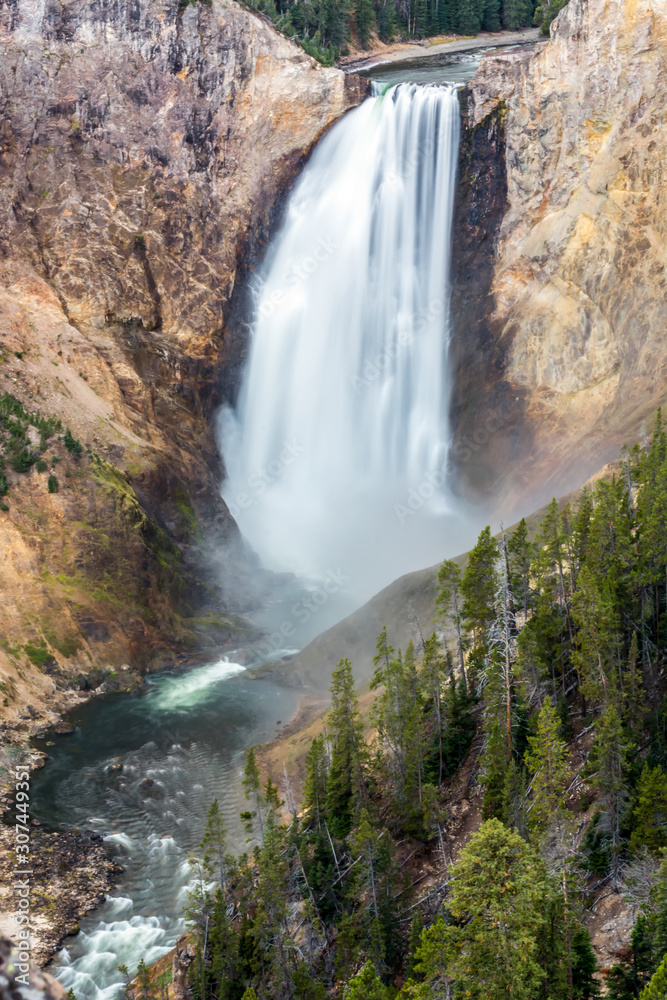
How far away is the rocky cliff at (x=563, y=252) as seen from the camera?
189 feet

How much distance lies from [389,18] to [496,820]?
11782cm

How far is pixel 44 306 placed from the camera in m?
66.0

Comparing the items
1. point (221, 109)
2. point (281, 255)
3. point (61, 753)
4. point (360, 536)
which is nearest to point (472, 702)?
point (61, 753)

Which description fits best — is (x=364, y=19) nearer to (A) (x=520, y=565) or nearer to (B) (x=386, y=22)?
(B) (x=386, y=22)

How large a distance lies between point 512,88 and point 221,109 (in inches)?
1169

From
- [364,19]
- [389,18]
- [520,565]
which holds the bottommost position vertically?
[520,565]

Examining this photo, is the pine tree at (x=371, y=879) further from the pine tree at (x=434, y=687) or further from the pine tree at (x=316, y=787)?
the pine tree at (x=434, y=687)

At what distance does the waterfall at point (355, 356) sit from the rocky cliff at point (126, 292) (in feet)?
12.8

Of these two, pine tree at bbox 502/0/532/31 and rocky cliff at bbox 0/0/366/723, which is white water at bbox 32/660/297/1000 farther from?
pine tree at bbox 502/0/532/31

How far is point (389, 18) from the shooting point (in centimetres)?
10681

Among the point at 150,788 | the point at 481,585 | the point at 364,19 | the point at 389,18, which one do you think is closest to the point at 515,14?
the point at 389,18

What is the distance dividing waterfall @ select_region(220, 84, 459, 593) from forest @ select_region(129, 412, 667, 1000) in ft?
115

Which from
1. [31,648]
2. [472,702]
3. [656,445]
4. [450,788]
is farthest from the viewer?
[31,648]

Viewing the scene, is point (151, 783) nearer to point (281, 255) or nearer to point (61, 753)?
point (61, 753)
